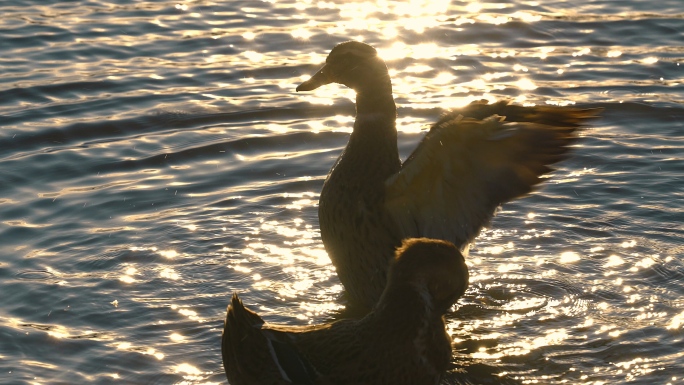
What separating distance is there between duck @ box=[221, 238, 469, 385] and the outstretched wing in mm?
722

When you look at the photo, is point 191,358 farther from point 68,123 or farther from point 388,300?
point 68,123

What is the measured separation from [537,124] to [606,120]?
452 cm

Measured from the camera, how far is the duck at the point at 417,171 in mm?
7043

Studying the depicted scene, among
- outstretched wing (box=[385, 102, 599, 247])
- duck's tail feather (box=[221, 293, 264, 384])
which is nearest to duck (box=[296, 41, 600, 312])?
outstretched wing (box=[385, 102, 599, 247])

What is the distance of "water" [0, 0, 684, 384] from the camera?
7.51 metres

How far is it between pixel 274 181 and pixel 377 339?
413 cm

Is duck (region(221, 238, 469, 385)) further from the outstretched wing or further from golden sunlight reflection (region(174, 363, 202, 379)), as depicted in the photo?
golden sunlight reflection (region(174, 363, 202, 379))

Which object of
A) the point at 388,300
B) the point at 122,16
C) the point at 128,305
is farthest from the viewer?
the point at 122,16

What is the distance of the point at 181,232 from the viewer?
913 centimetres

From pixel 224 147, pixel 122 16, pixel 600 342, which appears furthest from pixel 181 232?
pixel 122 16

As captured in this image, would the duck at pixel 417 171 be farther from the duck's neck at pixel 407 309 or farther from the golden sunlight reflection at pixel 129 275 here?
the golden sunlight reflection at pixel 129 275

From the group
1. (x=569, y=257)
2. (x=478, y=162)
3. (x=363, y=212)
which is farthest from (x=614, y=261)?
(x=363, y=212)

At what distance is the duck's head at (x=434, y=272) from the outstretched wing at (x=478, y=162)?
0.77 meters

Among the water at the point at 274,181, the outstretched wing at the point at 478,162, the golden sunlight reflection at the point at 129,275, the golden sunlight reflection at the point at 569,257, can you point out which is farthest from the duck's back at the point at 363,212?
the golden sunlight reflection at the point at 569,257
